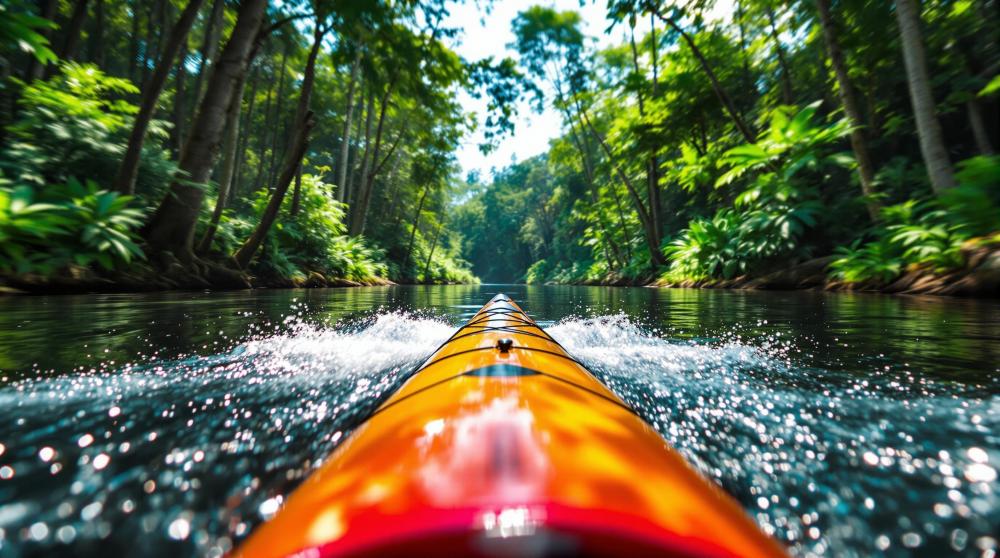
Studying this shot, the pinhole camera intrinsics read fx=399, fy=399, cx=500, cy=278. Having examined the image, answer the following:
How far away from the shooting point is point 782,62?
12.6m

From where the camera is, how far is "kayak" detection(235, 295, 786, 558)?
1.55 feet

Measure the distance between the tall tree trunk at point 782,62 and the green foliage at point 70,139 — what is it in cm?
1643

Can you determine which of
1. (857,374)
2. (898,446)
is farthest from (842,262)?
(898,446)

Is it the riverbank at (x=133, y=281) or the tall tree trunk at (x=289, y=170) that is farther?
the tall tree trunk at (x=289, y=170)

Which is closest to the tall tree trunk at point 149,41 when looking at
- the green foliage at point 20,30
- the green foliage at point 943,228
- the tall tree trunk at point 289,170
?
the tall tree trunk at point 289,170

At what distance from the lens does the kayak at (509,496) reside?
1.55 ft

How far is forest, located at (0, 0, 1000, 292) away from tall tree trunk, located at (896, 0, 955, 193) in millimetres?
31

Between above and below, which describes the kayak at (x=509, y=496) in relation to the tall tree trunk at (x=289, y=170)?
below

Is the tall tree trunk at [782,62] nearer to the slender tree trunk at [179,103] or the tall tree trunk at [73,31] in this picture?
the tall tree trunk at [73,31]

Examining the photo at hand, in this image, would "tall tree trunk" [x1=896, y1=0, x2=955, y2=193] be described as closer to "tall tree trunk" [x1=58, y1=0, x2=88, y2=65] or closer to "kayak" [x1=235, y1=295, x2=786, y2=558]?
"kayak" [x1=235, y1=295, x2=786, y2=558]

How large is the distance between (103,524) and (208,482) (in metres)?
0.22

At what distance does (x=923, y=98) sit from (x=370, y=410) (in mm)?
8828

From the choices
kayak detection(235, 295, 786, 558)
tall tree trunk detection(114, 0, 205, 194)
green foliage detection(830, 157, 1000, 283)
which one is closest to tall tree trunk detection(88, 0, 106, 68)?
tall tree trunk detection(114, 0, 205, 194)

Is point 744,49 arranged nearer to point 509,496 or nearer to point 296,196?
point 296,196
